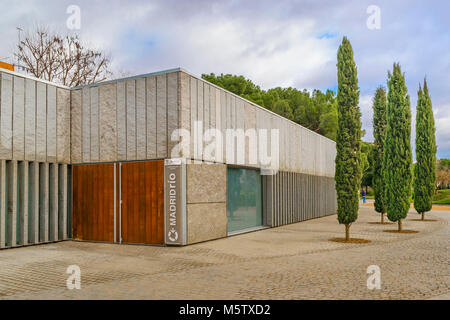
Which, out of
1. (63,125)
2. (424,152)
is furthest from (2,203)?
(424,152)

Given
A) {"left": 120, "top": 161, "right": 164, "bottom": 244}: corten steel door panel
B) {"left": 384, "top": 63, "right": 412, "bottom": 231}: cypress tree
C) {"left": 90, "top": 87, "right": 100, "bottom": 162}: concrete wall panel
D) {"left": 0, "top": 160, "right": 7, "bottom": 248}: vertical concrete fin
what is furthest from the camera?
{"left": 384, "top": 63, "right": 412, "bottom": 231}: cypress tree

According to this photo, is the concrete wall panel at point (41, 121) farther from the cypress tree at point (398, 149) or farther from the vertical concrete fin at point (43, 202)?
the cypress tree at point (398, 149)

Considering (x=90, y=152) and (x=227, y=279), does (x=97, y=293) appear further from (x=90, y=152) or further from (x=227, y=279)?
(x=90, y=152)

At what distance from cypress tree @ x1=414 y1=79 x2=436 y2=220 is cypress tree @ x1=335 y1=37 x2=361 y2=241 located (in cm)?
1026

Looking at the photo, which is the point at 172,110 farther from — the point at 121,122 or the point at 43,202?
the point at 43,202

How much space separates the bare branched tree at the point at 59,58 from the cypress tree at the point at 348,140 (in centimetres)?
1800

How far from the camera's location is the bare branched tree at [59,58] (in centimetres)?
2347

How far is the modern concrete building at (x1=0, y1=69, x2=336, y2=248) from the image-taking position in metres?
11.2

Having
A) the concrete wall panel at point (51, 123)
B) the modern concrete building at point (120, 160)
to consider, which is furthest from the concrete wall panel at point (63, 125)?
the concrete wall panel at point (51, 123)

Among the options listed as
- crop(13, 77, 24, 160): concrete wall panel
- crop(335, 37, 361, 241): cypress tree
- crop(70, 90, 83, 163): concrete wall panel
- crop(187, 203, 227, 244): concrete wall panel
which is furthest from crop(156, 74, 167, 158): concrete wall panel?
crop(335, 37, 361, 241): cypress tree
